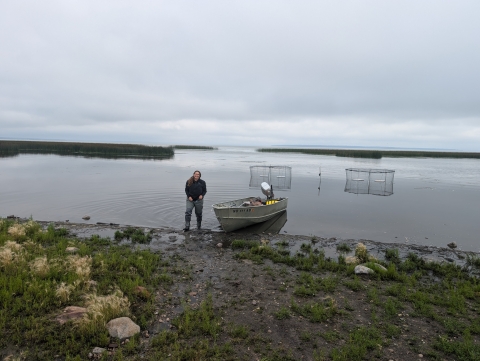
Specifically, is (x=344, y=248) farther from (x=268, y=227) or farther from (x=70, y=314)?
(x=70, y=314)

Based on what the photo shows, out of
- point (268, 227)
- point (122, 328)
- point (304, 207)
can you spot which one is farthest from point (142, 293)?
point (304, 207)

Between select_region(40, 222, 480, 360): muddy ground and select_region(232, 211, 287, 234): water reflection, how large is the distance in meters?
4.01

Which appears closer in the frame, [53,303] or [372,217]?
[53,303]

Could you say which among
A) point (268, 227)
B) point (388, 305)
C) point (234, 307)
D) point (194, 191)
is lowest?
point (268, 227)

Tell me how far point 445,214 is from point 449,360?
18.1m

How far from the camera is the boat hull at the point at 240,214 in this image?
541 inches

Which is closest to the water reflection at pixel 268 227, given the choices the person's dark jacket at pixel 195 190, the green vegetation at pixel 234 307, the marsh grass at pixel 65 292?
the person's dark jacket at pixel 195 190

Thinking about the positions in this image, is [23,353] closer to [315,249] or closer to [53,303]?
[53,303]

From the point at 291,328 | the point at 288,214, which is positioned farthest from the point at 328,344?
the point at 288,214

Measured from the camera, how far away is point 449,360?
16.4 ft

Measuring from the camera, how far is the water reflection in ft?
49.7

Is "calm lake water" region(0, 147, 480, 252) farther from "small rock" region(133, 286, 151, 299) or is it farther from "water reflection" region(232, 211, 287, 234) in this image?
"small rock" region(133, 286, 151, 299)

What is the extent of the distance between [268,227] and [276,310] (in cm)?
945

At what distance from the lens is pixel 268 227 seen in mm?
15984
